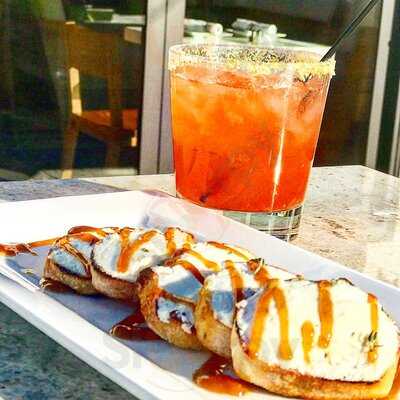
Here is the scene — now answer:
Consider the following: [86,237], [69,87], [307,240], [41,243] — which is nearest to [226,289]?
[86,237]

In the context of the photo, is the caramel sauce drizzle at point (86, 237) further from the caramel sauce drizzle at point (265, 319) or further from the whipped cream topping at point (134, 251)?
the caramel sauce drizzle at point (265, 319)

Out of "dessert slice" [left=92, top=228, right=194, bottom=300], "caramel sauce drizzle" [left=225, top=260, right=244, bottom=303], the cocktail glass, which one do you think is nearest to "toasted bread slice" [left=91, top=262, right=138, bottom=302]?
"dessert slice" [left=92, top=228, right=194, bottom=300]

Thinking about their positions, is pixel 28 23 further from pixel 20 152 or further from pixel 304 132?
pixel 304 132

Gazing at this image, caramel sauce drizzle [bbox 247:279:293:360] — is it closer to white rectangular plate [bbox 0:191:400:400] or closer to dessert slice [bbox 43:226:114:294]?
white rectangular plate [bbox 0:191:400:400]

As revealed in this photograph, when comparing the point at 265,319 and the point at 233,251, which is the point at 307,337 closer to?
the point at 265,319

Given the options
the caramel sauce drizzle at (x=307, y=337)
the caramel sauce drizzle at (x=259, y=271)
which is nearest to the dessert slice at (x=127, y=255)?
the caramel sauce drizzle at (x=259, y=271)

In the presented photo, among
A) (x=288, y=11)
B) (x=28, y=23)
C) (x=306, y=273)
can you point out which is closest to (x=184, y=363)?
(x=306, y=273)
